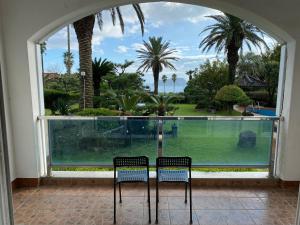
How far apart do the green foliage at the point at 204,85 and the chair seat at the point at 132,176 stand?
8942 millimetres

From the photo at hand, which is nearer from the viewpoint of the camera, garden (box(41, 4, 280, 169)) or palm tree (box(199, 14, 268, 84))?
garden (box(41, 4, 280, 169))

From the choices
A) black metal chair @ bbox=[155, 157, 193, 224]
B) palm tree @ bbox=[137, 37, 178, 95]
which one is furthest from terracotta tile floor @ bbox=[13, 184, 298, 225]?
palm tree @ bbox=[137, 37, 178, 95]

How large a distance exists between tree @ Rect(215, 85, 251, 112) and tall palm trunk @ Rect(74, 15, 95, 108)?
5635 millimetres

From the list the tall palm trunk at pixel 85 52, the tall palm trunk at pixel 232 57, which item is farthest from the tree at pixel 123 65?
the tall palm trunk at pixel 232 57

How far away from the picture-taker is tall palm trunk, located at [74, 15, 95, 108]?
665 cm

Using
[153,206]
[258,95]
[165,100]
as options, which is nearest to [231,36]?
[258,95]

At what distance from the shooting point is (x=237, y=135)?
336cm

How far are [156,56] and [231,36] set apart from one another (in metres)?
3.92

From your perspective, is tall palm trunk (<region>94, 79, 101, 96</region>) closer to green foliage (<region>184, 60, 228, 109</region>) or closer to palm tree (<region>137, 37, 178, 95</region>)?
palm tree (<region>137, 37, 178, 95</region>)

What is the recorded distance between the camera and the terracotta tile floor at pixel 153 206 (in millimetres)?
2535

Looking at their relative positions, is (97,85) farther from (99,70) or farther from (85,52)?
(85,52)

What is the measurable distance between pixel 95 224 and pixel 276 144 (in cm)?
266

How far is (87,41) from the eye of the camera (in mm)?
6840

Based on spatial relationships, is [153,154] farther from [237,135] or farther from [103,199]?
[237,135]
